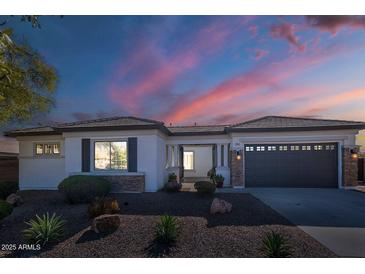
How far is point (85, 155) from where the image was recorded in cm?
982

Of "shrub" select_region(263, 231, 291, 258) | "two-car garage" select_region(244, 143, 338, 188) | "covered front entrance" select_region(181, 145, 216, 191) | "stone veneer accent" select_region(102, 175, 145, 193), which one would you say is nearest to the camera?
"shrub" select_region(263, 231, 291, 258)

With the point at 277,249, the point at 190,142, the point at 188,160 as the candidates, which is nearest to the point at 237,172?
the point at 190,142

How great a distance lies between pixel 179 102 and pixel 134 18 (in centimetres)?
382

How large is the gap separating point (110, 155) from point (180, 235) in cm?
621

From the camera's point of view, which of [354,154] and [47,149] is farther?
A: [47,149]

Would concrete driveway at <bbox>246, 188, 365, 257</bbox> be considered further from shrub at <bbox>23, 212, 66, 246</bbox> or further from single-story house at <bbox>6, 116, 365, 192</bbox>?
shrub at <bbox>23, 212, 66, 246</bbox>

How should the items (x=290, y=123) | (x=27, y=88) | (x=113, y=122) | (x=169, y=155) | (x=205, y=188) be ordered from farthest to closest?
(x=169, y=155), (x=290, y=123), (x=113, y=122), (x=205, y=188), (x=27, y=88)

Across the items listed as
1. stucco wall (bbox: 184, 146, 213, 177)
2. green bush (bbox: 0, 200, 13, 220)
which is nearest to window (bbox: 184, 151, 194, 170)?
stucco wall (bbox: 184, 146, 213, 177)

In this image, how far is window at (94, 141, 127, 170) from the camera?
383 inches

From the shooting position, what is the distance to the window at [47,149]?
1154 cm

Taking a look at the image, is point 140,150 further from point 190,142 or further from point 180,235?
point 180,235

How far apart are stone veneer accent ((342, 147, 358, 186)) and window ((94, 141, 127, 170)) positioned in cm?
1058

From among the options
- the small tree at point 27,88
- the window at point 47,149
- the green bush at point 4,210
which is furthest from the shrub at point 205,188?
the window at point 47,149
